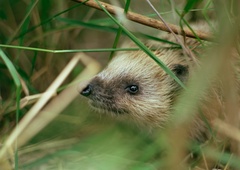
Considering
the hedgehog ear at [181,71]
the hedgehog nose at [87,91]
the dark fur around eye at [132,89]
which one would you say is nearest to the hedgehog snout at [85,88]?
the hedgehog nose at [87,91]

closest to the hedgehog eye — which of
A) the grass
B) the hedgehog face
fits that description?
the hedgehog face

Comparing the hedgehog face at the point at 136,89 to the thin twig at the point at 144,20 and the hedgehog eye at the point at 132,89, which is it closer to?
the hedgehog eye at the point at 132,89

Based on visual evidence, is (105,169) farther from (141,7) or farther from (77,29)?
(77,29)

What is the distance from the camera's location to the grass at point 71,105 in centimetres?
211

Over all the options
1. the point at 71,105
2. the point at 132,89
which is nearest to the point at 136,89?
the point at 132,89

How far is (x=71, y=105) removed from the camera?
9.81ft

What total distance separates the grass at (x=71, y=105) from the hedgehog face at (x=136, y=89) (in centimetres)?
7

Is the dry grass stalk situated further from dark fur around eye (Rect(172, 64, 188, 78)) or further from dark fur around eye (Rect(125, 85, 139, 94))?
dark fur around eye (Rect(172, 64, 188, 78))

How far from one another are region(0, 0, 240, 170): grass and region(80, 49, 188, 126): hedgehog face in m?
0.07

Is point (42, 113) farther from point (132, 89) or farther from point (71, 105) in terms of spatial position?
point (132, 89)

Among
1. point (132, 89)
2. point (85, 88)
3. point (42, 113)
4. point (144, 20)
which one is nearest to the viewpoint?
point (144, 20)

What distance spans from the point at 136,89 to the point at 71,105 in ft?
1.25

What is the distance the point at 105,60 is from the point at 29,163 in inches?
54.9

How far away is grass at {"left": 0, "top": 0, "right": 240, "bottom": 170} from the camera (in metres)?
2.11
